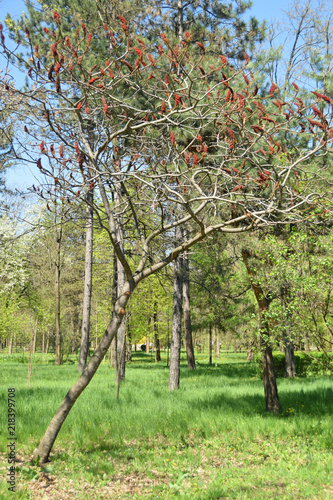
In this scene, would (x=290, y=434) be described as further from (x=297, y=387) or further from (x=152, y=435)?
(x=297, y=387)

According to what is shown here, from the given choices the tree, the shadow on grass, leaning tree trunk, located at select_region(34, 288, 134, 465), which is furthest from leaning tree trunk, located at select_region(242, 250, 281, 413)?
the shadow on grass

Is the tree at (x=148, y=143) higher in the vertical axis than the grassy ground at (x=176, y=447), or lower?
higher

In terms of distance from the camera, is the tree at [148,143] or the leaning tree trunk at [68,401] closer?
the tree at [148,143]

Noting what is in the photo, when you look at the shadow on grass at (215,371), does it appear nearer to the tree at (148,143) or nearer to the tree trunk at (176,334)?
the tree trunk at (176,334)

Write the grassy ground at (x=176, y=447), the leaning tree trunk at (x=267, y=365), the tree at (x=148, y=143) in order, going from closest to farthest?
the tree at (x=148, y=143) → the grassy ground at (x=176, y=447) → the leaning tree trunk at (x=267, y=365)

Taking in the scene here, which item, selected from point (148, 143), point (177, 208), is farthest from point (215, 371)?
point (148, 143)

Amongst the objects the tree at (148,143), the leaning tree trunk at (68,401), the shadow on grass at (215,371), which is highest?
the tree at (148,143)

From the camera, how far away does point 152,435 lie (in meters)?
6.54

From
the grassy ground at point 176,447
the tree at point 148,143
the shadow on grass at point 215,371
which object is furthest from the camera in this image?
the shadow on grass at point 215,371

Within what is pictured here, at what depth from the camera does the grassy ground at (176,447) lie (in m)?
4.55

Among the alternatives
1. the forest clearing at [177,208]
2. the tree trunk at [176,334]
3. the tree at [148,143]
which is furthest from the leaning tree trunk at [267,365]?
the tree trunk at [176,334]

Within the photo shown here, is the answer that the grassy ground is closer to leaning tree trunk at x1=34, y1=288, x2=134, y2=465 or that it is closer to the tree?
leaning tree trunk at x1=34, y1=288, x2=134, y2=465

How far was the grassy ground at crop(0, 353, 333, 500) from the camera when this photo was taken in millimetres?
4551

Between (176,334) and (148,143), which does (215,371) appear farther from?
(148,143)
